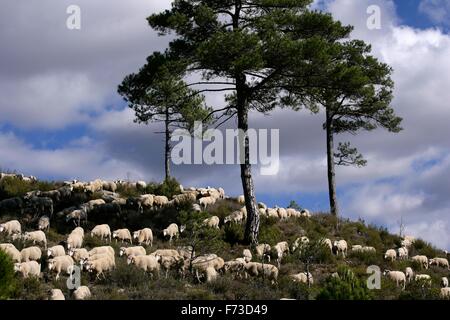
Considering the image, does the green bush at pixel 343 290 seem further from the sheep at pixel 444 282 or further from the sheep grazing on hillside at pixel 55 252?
the sheep at pixel 444 282

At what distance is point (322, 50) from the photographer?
21.6 meters

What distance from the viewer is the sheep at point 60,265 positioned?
16.3 m

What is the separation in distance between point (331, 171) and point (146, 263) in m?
15.7

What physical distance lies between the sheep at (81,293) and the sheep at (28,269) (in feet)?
5.81

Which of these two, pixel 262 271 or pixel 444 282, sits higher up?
pixel 262 271

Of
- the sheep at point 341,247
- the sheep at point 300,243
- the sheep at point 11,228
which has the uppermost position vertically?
the sheep at point 11,228

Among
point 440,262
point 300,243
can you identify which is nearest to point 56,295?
point 300,243

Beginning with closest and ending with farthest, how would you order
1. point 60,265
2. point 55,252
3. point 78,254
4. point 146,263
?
point 60,265 < point 146,263 < point 78,254 < point 55,252

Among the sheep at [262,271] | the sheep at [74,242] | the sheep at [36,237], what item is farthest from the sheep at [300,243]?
the sheep at [36,237]

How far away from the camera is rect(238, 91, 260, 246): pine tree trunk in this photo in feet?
75.9

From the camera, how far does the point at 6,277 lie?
13.5m

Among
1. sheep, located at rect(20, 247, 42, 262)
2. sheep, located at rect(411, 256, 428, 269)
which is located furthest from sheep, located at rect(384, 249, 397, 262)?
sheep, located at rect(20, 247, 42, 262)

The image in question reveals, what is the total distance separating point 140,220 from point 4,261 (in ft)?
37.4

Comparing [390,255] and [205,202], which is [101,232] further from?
[390,255]
